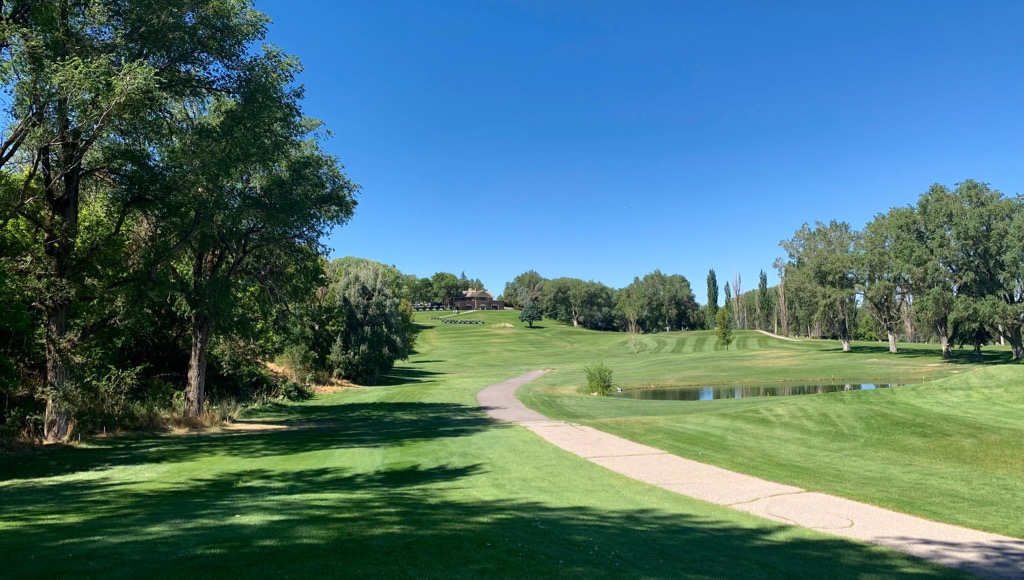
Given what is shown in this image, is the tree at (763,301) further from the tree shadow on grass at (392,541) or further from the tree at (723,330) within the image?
the tree shadow on grass at (392,541)

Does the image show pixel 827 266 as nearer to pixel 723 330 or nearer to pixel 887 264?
pixel 887 264

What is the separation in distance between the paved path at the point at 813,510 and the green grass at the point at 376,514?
0.47 metres

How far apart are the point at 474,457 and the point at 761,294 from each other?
117410 mm

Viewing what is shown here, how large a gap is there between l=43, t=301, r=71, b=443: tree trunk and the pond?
2478 cm

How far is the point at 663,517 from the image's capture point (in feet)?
24.0

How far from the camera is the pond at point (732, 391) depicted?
32000mm

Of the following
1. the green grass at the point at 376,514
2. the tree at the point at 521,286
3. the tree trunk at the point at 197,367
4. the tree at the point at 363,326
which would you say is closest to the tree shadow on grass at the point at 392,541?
the green grass at the point at 376,514

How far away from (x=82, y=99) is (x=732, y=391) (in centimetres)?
3297

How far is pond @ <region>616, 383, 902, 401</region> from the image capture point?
32000 mm

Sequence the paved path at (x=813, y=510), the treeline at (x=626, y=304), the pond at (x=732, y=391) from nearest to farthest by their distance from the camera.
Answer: the paved path at (x=813, y=510)
the pond at (x=732, y=391)
the treeline at (x=626, y=304)

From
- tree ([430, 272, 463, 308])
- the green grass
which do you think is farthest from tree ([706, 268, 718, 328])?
the green grass

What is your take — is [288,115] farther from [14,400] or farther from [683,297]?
[683,297]

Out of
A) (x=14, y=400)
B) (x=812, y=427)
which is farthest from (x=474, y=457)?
(x=14, y=400)

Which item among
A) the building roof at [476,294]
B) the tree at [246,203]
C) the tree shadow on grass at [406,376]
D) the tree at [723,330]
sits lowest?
the tree shadow on grass at [406,376]
